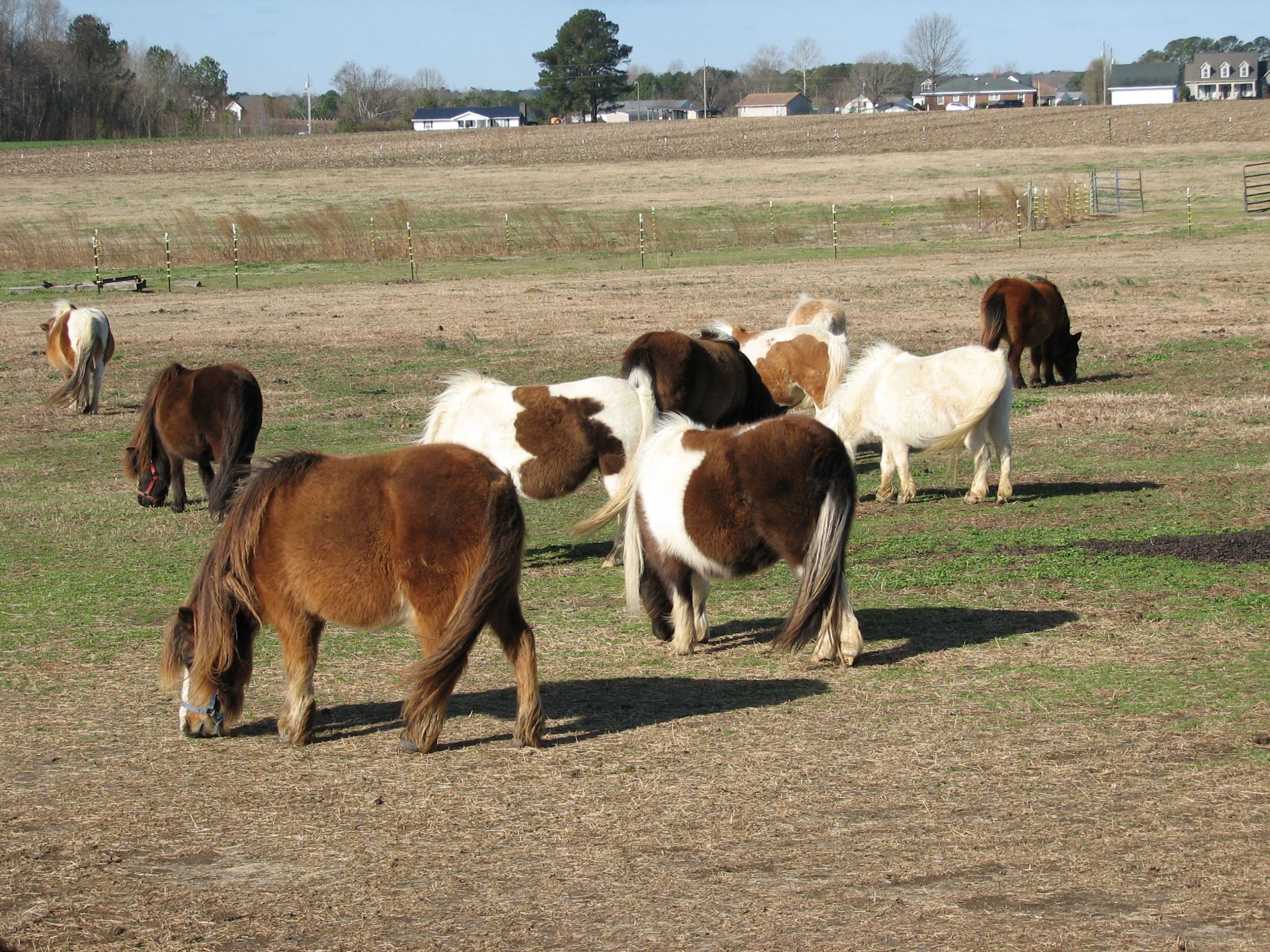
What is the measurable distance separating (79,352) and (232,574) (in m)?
11.2

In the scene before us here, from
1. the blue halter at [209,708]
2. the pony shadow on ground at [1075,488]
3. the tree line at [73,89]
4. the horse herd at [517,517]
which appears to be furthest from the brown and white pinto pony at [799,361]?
the tree line at [73,89]

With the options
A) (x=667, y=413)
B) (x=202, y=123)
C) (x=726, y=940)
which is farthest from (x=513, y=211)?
(x=202, y=123)

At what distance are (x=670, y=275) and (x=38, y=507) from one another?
20.3 meters

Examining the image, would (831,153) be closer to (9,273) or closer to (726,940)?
(9,273)

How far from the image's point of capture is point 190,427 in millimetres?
10586

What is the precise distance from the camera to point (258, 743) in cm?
577

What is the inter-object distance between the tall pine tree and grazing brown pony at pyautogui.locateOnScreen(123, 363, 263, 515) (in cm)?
10784

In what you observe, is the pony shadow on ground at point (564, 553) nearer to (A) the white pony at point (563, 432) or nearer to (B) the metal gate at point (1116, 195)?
(A) the white pony at point (563, 432)

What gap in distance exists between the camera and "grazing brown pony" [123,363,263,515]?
10.4 m

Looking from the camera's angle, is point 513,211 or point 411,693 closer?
point 411,693

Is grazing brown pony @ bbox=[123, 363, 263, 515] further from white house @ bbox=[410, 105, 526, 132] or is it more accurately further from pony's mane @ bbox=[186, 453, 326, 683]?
white house @ bbox=[410, 105, 526, 132]

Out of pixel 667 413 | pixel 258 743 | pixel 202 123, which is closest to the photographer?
pixel 258 743

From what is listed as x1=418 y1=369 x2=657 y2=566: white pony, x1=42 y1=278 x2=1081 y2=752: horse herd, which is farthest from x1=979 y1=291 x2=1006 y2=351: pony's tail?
x1=418 y1=369 x2=657 y2=566: white pony

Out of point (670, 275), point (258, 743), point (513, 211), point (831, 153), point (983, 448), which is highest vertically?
point (831, 153)
